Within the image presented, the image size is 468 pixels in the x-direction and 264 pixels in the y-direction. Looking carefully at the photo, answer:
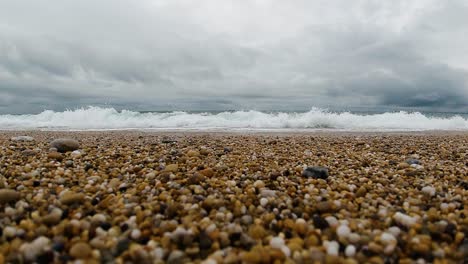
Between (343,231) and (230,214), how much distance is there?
0.85 metres

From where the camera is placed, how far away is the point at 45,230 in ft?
7.32

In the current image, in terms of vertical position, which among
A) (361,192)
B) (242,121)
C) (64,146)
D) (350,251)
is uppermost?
(242,121)

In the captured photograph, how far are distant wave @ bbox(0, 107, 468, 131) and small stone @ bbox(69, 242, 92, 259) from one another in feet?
54.4

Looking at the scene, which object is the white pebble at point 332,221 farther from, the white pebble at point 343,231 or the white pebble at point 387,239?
the white pebble at point 387,239

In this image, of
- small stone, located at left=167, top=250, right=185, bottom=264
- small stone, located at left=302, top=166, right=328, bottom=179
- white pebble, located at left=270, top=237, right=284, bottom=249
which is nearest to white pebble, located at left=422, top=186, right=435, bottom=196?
small stone, located at left=302, top=166, right=328, bottom=179

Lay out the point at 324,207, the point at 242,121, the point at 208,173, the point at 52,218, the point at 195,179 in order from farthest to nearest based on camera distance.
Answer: the point at 242,121, the point at 208,173, the point at 195,179, the point at 324,207, the point at 52,218

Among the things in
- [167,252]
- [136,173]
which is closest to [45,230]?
[167,252]

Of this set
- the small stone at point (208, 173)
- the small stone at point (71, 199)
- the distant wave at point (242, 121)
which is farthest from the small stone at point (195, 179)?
the distant wave at point (242, 121)

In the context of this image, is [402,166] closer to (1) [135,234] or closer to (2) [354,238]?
(2) [354,238]

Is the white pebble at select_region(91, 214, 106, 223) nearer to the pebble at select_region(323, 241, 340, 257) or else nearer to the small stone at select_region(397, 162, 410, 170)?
the pebble at select_region(323, 241, 340, 257)

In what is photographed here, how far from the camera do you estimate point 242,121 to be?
75.8 ft

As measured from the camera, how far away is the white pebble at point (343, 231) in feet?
7.40

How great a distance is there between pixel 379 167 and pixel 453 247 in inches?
113

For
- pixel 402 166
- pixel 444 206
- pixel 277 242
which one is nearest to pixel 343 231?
pixel 277 242
